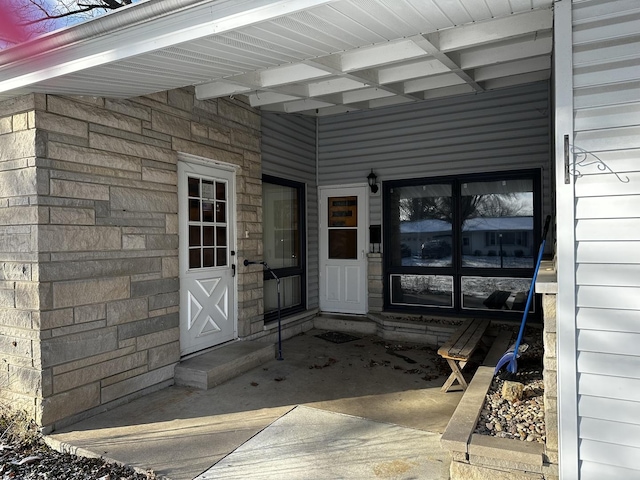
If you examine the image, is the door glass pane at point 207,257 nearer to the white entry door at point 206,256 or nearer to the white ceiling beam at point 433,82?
the white entry door at point 206,256

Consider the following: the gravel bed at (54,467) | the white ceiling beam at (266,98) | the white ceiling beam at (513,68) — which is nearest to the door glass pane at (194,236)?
the white ceiling beam at (266,98)

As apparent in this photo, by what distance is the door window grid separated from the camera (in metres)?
4.54

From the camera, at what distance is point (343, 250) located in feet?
22.4

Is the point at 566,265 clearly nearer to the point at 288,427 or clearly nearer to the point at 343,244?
the point at 288,427

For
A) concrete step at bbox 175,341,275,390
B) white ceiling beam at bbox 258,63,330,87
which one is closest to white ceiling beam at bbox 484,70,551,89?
white ceiling beam at bbox 258,63,330,87

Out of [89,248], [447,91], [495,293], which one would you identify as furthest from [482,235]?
[89,248]

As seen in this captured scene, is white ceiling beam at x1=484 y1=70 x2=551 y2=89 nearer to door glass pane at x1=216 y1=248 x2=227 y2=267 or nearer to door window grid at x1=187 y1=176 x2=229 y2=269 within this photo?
door window grid at x1=187 y1=176 x2=229 y2=269

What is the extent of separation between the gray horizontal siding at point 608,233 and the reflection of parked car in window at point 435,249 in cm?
388

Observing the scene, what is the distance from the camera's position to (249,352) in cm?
464

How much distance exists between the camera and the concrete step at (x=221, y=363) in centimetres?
407

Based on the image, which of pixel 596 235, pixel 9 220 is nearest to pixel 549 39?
pixel 596 235

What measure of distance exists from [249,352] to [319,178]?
127 inches

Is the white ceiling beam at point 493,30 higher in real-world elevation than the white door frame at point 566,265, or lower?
higher

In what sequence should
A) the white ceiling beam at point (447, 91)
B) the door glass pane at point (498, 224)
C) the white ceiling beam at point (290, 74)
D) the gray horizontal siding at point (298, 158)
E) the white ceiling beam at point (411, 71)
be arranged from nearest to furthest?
the white ceiling beam at point (290, 74), the white ceiling beam at point (411, 71), the white ceiling beam at point (447, 91), the door glass pane at point (498, 224), the gray horizontal siding at point (298, 158)
